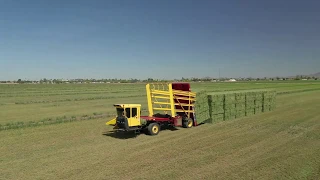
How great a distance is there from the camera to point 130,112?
14.8 meters

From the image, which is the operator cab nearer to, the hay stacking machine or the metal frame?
the hay stacking machine

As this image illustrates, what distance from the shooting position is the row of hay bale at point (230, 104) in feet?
63.0

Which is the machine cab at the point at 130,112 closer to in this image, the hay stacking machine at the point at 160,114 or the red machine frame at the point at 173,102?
the hay stacking machine at the point at 160,114

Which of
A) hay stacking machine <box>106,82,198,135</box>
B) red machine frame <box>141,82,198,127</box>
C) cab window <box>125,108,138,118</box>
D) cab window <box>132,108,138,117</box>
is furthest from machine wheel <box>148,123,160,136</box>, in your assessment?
cab window <box>125,108,138,118</box>

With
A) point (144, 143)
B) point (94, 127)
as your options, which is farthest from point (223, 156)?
point (94, 127)

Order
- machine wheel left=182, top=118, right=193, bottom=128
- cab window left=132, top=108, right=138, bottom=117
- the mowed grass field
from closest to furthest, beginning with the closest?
the mowed grass field → cab window left=132, top=108, right=138, bottom=117 → machine wheel left=182, top=118, right=193, bottom=128

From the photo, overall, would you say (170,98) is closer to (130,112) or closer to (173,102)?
(173,102)

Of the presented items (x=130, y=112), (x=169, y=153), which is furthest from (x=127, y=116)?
(x=169, y=153)

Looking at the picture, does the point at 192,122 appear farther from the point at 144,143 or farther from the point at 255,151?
the point at 255,151

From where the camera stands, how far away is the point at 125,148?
12.8 meters

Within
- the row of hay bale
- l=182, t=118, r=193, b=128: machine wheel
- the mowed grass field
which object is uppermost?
the row of hay bale

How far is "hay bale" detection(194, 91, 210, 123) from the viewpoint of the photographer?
18.6 metres

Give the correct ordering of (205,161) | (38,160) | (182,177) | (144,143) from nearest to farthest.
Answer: (182,177) < (205,161) < (38,160) < (144,143)

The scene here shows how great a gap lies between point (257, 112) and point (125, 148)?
14.6 m
